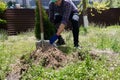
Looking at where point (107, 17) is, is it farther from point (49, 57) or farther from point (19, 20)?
point (49, 57)

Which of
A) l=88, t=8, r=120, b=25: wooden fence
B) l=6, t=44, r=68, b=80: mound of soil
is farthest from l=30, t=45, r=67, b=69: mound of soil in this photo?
l=88, t=8, r=120, b=25: wooden fence

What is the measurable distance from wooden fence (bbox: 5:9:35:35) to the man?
25.7ft

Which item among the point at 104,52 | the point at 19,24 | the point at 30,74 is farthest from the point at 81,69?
the point at 19,24

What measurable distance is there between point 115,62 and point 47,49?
1327 mm

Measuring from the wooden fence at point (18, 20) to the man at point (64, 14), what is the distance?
25.7 feet

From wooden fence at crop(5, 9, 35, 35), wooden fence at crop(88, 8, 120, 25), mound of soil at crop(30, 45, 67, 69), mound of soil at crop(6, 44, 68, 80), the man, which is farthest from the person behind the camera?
wooden fence at crop(88, 8, 120, 25)

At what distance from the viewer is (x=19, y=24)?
1692cm

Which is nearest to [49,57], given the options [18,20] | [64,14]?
[64,14]

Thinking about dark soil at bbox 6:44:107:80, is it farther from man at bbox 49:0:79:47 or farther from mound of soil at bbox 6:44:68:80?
man at bbox 49:0:79:47

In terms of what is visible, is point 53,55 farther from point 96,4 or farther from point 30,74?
point 96,4

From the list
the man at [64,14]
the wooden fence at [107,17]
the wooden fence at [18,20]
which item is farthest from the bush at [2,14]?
the man at [64,14]

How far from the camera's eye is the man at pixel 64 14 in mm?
8094

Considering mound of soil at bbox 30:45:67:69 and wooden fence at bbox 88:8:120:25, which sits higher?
mound of soil at bbox 30:45:67:69

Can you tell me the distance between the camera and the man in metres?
8.09
